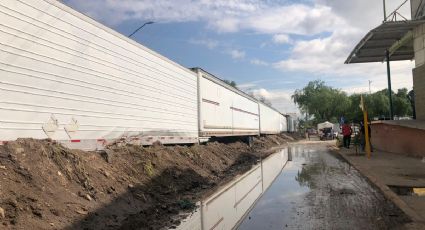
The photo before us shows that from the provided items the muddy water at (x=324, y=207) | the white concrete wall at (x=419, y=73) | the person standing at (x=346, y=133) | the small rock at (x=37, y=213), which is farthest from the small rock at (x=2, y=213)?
the person standing at (x=346, y=133)

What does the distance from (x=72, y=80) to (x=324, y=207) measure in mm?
6284

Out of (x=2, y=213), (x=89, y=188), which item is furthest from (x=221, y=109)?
(x=2, y=213)

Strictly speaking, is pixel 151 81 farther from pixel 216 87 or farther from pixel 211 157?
pixel 216 87

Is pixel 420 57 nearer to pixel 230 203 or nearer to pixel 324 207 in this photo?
pixel 324 207

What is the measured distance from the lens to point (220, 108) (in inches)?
981

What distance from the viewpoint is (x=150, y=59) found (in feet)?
49.5

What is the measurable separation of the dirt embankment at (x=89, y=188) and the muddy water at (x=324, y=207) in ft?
6.11

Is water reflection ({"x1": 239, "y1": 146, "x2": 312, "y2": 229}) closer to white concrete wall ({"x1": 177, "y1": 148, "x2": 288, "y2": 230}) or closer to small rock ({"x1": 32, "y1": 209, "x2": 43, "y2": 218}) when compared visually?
white concrete wall ({"x1": 177, "y1": 148, "x2": 288, "y2": 230})

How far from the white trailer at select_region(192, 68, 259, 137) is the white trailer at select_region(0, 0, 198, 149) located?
5.51 m

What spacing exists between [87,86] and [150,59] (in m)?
4.47

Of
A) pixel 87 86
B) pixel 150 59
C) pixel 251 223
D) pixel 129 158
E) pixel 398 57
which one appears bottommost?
Result: pixel 251 223

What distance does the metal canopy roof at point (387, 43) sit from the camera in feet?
71.4

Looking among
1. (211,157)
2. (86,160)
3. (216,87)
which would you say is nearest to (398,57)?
(216,87)

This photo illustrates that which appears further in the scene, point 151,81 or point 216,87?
point 216,87
